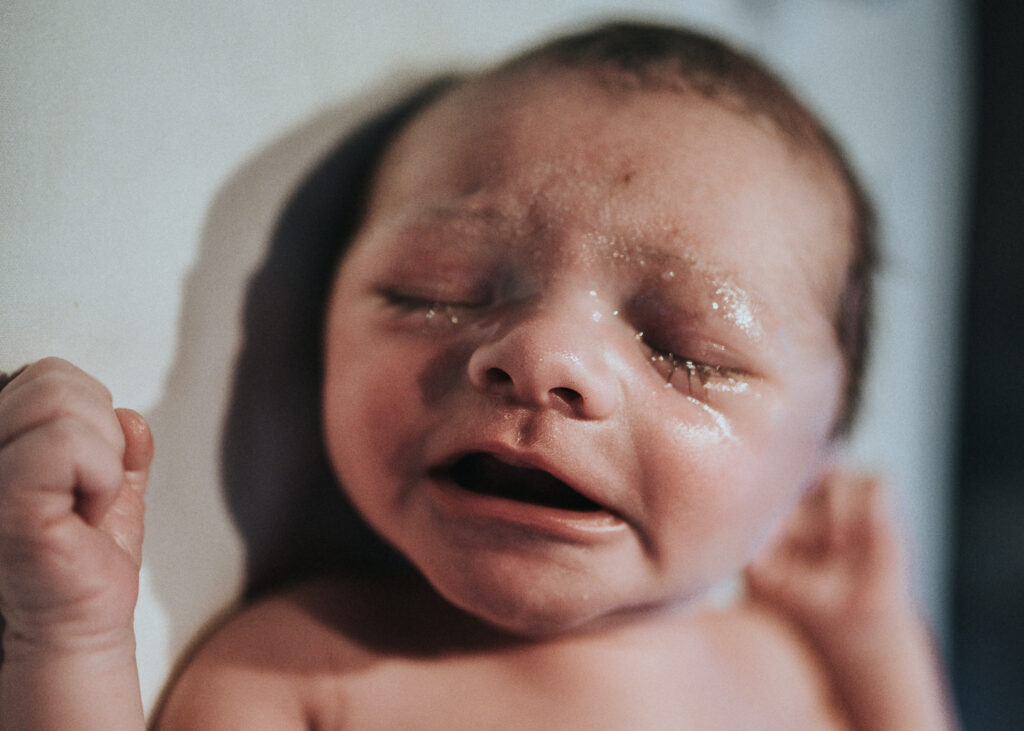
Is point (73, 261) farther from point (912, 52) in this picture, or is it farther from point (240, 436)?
point (912, 52)

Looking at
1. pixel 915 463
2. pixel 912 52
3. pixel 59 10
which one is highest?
pixel 912 52

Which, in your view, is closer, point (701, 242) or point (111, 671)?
point (111, 671)

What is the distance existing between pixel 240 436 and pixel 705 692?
0.48m

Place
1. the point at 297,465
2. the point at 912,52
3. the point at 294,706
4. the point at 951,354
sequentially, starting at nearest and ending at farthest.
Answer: the point at 294,706 < the point at 297,465 < the point at 912,52 < the point at 951,354

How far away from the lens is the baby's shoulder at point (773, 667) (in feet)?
2.68

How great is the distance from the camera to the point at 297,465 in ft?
2.26

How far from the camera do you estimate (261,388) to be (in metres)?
0.66

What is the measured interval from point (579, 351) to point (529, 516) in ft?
0.38

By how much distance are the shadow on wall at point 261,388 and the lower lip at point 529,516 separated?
0.18 meters

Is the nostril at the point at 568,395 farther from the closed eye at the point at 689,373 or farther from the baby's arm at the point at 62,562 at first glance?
the baby's arm at the point at 62,562

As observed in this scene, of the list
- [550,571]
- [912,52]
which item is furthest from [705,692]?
[912,52]

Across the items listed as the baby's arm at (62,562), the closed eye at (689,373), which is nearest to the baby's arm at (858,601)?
the closed eye at (689,373)

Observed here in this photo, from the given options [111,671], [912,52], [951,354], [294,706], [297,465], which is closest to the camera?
[111,671]

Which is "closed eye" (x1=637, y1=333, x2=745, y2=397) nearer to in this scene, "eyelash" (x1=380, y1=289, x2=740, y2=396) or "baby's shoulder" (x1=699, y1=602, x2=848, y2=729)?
"eyelash" (x1=380, y1=289, x2=740, y2=396)
